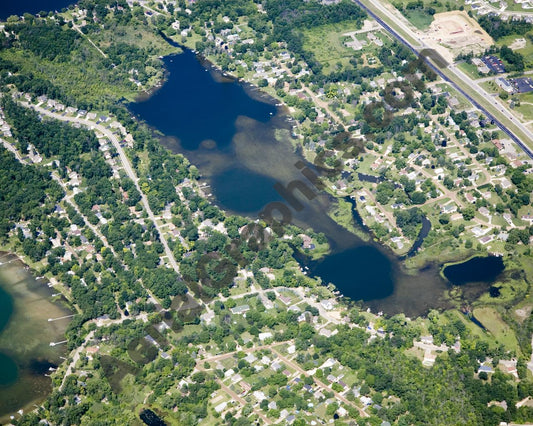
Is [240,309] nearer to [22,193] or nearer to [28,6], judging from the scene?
[22,193]

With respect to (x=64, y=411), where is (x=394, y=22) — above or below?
above

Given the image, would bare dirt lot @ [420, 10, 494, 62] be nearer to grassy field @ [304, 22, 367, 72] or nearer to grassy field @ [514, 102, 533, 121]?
grassy field @ [304, 22, 367, 72]

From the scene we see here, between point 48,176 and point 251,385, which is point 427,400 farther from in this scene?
point 48,176

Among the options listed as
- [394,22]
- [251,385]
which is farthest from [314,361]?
[394,22]

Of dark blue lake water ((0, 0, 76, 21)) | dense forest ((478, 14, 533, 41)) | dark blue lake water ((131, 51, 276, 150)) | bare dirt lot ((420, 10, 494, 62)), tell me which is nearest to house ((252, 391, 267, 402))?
dark blue lake water ((131, 51, 276, 150))

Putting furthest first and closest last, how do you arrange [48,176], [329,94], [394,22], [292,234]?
[394,22]
[329,94]
[48,176]
[292,234]

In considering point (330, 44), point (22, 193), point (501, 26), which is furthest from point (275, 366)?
point (501, 26)

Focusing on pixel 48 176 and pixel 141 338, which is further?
pixel 48 176
